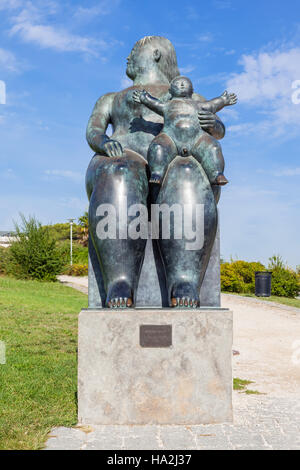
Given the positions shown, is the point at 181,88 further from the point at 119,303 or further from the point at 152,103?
the point at 119,303

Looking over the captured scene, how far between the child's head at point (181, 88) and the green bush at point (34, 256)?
1568 cm

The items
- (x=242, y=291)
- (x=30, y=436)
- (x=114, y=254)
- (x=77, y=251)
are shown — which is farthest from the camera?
(x=77, y=251)

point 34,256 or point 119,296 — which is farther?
point 34,256

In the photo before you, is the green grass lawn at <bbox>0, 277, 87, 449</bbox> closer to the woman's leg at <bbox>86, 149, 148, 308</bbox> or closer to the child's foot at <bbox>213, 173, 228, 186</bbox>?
the woman's leg at <bbox>86, 149, 148, 308</bbox>

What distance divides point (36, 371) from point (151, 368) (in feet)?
7.73

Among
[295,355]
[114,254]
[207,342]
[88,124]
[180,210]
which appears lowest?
[295,355]

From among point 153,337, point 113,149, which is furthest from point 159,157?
point 153,337

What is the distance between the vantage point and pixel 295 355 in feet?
22.1

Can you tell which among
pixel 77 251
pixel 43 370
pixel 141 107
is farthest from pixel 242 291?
pixel 77 251

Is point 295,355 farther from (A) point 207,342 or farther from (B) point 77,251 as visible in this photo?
(B) point 77,251

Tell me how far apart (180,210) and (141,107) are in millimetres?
1072

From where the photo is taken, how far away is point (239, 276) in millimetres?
16969

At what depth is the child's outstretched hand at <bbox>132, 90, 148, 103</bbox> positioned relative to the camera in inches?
142

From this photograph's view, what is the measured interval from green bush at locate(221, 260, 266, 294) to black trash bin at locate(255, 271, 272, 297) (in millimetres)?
1512
